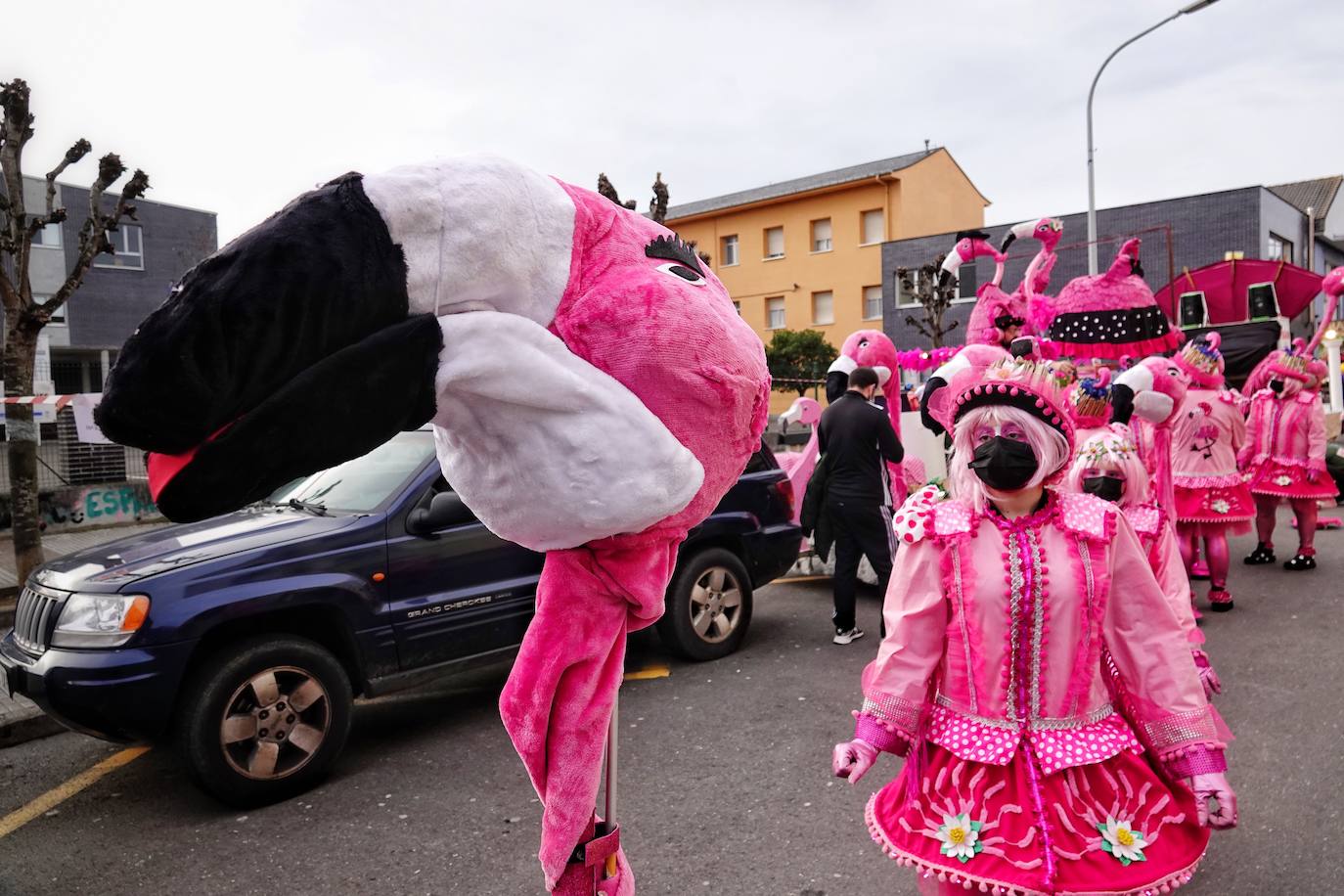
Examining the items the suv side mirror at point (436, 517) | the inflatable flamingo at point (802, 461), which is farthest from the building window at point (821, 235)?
the suv side mirror at point (436, 517)

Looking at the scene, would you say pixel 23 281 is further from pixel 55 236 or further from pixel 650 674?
pixel 55 236

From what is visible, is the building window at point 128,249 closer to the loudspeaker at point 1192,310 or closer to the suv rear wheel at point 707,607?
the suv rear wheel at point 707,607

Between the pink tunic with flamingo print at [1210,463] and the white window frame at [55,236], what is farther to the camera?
the white window frame at [55,236]

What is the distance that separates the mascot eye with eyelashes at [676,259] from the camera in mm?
1386

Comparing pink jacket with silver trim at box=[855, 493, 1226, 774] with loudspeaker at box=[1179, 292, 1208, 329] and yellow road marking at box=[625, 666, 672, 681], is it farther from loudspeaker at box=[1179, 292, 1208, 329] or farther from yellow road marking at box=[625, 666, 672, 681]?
loudspeaker at box=[1179, 292, 1208, 329]

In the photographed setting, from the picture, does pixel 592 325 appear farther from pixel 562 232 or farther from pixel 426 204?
pixel 426 204

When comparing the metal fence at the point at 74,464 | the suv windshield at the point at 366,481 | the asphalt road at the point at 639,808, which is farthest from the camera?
the metal fence at the point at 74,464

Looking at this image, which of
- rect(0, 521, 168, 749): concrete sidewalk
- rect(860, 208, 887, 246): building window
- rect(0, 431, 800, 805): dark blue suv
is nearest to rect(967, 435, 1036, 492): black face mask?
rect(0, 431, 800, 805): dark blue suv

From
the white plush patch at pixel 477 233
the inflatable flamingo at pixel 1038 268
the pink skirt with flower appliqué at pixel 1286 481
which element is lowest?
the pink skirt with flower appliqué at pixel 1286 481

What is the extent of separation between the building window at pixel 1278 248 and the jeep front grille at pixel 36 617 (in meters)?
26.9

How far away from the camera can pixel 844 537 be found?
637 cm

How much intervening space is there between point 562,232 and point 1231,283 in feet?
53.0

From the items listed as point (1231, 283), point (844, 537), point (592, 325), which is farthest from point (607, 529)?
point (1231, 283)

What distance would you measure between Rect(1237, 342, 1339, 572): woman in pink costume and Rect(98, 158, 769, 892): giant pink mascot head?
8.95m
